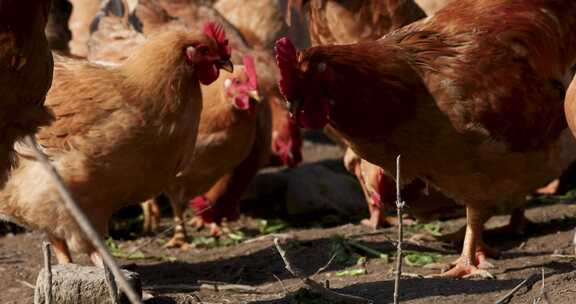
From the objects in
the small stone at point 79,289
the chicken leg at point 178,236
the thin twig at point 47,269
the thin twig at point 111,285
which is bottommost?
the chicken leg at point 178,236

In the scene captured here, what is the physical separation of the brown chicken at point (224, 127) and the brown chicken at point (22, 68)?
7.66ft

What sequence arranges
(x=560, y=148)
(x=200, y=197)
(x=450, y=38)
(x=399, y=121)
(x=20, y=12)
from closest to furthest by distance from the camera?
(x=20, y=12) < (x=399, y=121) < (x=450, y=38) < (x=560, y=148) < (x=200, y=197)

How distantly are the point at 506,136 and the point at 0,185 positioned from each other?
8.53 ft

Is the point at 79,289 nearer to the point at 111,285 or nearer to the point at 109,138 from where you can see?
the point at 111,285

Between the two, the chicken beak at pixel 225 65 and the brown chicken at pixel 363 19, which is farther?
the brown chicken at pixel 363 19

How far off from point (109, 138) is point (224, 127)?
62.7 inches

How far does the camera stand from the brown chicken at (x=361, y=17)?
21.8 ft

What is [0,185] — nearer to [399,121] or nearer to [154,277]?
[154,277]

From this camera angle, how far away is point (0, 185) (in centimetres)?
466

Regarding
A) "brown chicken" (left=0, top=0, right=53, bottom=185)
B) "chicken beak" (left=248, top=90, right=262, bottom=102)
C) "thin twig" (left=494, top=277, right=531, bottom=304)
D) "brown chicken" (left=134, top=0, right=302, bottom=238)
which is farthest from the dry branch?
"brown chicken" (left=134, top=0, right=302, bottom=238)

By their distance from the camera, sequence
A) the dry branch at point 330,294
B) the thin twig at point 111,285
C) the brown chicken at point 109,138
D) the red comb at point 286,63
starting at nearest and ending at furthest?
the thin twig at point 111,285, the dry branch at point 330,294, the red comb at point 286,63, the brown chicken at point 109,138

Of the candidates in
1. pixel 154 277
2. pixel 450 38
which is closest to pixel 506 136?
pixel 450 38

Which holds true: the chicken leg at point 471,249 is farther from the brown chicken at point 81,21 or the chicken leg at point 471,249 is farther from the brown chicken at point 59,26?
the brown chicken at point 81,21

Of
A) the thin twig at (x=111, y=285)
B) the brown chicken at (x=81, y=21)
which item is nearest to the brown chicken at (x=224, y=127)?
the thin twig at (x=111, y=285)
